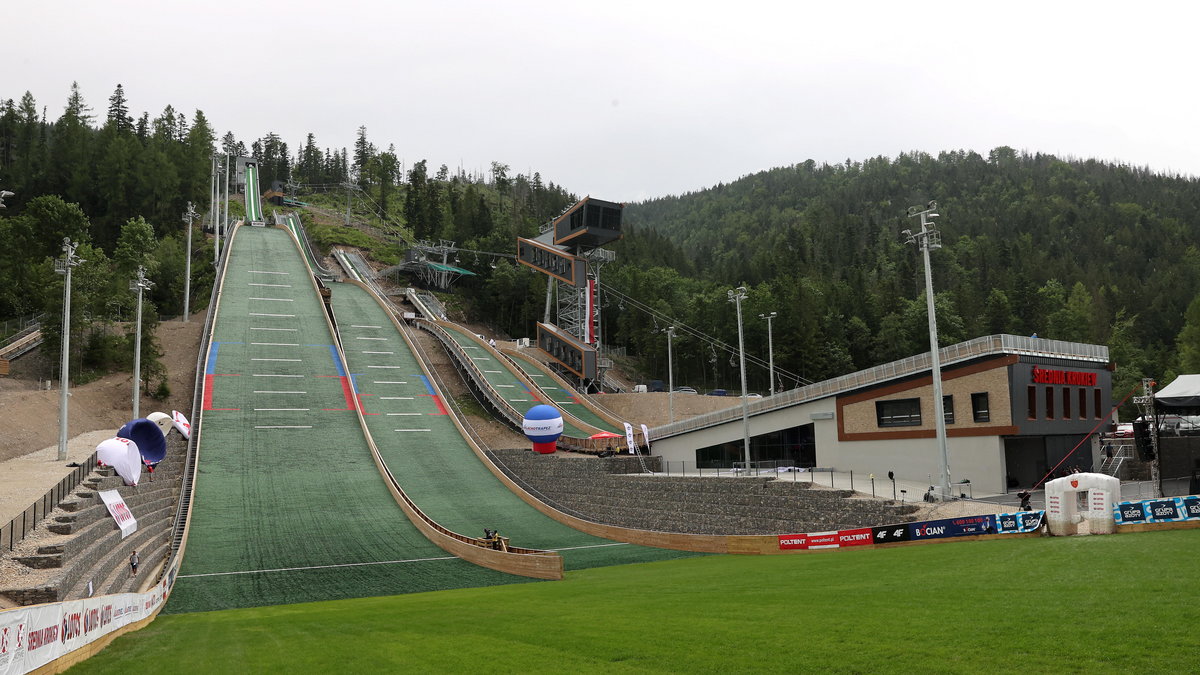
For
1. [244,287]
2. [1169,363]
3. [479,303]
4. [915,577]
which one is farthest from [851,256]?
[915,577]

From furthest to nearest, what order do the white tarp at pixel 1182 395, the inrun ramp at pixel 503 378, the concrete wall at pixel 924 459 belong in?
the inrun ramp at pixel 503 378 < the concrete wall at pixel 924 459 < the white tarp at pixel 1182 395

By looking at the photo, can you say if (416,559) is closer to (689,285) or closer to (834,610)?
(834,610)

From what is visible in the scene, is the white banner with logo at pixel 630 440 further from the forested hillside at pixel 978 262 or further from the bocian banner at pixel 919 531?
the forested hillside at pixel 978 262

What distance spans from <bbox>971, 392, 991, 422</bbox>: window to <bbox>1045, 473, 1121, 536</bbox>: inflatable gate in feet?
40.2

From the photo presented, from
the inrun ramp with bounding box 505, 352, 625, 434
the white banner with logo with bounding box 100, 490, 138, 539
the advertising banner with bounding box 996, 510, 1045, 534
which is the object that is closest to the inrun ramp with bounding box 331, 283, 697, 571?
the inrun ramp with bounding box 505, 352, 625, 434

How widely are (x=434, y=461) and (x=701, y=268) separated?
94.1m

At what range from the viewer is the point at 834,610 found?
12.7m

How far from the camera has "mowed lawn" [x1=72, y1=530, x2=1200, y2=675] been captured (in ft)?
31.4

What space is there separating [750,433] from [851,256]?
92.4 m

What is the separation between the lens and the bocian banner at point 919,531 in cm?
2164

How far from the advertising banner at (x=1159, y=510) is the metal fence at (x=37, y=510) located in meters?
25.5

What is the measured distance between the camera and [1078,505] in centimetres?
2147

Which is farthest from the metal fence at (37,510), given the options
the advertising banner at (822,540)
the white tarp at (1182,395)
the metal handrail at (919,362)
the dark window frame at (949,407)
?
the white tarp at (1182,395)

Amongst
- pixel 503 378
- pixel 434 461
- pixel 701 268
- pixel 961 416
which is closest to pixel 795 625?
pixel 961 416
